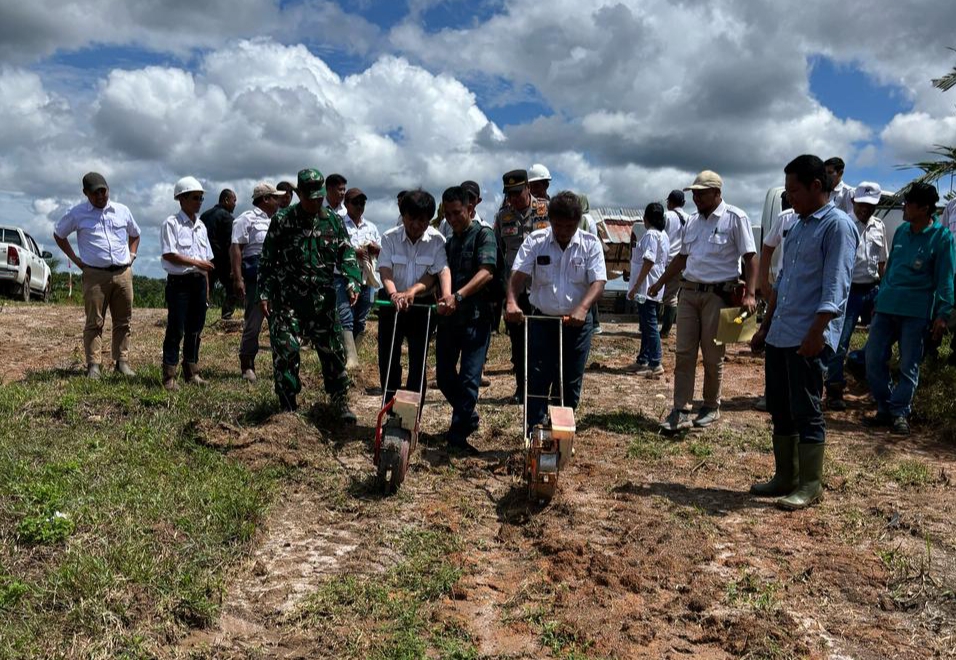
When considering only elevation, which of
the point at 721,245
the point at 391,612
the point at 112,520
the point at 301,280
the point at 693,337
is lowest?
the point at 391,612

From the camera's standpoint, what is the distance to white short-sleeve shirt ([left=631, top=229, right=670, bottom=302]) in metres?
9.29

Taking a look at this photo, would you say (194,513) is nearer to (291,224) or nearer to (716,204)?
(291,224)

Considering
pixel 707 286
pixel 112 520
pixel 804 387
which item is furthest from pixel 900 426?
pixel 112 520

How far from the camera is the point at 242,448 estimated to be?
18.1ft

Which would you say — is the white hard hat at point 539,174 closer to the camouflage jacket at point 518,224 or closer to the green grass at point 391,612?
the camouflage jacket at point 518,224

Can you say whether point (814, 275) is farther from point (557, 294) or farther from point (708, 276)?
point (557, 294)

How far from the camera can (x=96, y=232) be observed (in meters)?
7.27

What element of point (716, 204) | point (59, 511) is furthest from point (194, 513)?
point (716, 204)

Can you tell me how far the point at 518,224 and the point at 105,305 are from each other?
403 cm

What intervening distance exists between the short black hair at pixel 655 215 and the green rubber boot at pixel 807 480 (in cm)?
497

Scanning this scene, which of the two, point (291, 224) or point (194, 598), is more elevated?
point (291, 224)

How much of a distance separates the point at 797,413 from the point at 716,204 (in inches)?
82.9

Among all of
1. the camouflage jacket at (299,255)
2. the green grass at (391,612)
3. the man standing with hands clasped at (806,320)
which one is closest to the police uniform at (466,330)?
the camouflage jacket at (299,255)

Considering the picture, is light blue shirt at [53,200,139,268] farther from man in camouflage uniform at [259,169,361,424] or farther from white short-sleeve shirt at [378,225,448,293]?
white short-sleeve shirt at [378,225,448,293]
